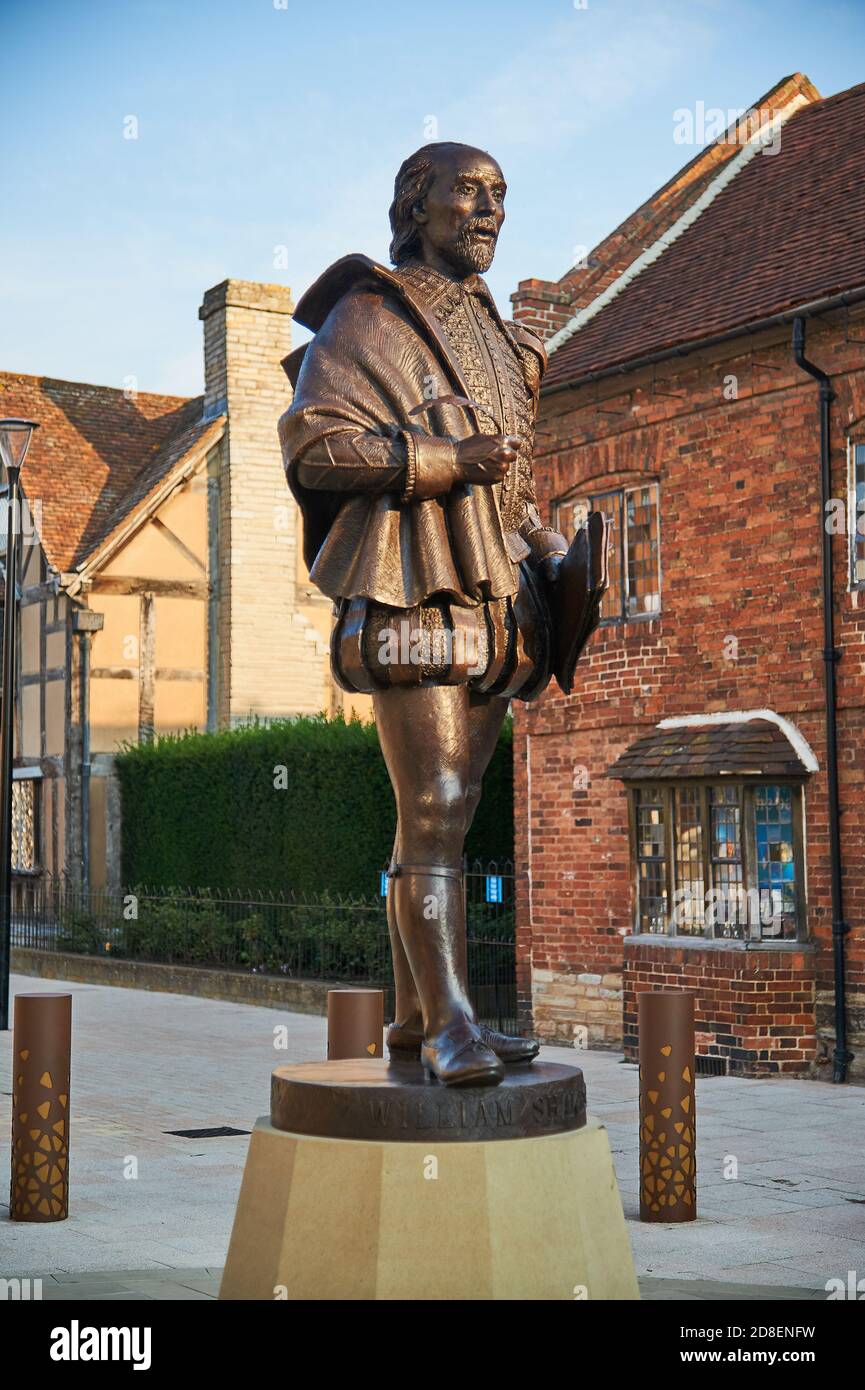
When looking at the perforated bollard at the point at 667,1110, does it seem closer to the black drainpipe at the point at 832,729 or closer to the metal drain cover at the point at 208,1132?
the metal drain cover at the point at 208,1132

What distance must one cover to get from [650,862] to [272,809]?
682cm

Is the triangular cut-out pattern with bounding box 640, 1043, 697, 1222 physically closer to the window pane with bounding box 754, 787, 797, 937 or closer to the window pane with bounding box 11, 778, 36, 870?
the window pane with bounding box 754, 787, 797, 937

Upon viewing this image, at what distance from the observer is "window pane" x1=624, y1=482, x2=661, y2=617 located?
557 inches

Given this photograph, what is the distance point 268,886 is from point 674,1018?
12.7m

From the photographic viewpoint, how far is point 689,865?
13391 millimetres

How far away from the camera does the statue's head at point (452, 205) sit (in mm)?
4824

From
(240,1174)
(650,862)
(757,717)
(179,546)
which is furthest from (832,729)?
(179,546)

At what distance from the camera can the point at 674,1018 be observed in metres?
7.47

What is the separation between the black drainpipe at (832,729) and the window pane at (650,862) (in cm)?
171

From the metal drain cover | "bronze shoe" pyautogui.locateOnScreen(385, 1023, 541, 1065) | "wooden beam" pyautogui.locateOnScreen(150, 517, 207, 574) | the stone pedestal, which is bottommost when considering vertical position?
the metal drain cover

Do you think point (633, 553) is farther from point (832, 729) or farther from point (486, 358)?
point (486, 358)

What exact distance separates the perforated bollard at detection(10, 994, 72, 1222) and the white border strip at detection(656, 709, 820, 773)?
6736mm

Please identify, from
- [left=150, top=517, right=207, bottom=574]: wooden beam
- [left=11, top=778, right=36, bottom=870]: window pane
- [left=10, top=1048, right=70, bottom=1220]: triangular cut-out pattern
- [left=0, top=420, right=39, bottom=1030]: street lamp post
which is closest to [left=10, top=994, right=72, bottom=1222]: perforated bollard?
[left=10, top=1048, right=70, bottom=1220]: triangular cut-out pattern
